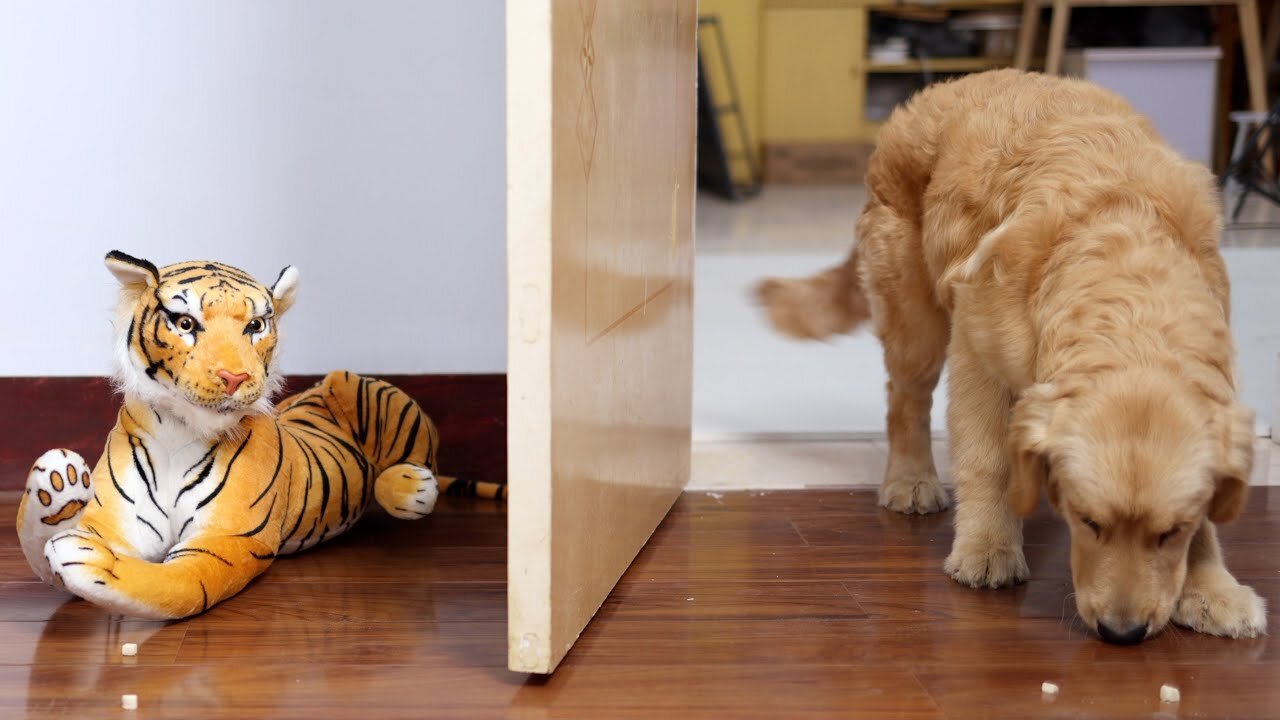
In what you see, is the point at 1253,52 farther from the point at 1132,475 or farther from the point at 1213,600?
the point at 1132,475

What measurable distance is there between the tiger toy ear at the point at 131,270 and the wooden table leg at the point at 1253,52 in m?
6.79

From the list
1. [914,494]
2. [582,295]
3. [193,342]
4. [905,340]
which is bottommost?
[914,494]

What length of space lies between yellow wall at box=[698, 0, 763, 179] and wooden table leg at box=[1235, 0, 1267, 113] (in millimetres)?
2887

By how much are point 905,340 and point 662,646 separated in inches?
34.9

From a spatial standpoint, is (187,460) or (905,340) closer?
(187,460)

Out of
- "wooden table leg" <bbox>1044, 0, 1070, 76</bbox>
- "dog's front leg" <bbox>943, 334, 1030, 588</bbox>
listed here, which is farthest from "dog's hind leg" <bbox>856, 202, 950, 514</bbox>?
"wooden table leg" <bbox>1044, 0, 1070, 76</bbox>

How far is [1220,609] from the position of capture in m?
1.69

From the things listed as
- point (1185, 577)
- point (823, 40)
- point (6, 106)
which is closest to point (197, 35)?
point (6, 106)

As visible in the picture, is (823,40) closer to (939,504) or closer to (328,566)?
(939,504)

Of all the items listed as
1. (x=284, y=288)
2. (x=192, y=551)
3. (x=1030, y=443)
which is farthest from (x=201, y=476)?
(x=1030, y=443)

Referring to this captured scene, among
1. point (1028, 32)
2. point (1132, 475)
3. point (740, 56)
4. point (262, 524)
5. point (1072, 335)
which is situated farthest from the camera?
point (740, 56)

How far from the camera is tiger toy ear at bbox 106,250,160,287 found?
71.4 inches

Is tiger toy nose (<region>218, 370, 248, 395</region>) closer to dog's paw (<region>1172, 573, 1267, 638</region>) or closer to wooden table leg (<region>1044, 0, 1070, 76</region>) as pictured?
dog's paw (<region>1172, 573, 1267, 638</region>)

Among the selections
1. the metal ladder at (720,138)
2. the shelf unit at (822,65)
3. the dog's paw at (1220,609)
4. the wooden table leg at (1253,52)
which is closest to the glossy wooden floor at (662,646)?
the dog's paw at (1220,609)
